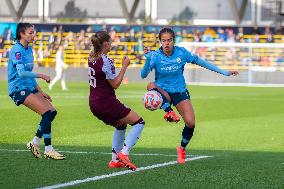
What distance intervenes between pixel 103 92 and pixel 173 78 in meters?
1.89

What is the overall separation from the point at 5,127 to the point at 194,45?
28350 millimetres

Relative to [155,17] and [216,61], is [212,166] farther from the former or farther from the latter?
[155,17]

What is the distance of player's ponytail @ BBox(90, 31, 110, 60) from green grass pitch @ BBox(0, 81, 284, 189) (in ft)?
4.97

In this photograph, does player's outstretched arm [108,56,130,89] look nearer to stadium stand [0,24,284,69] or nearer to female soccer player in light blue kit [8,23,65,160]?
female soccer player in light blue kit [8,23,65,160]

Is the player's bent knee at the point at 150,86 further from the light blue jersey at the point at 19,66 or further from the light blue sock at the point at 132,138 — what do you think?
the light blue jersey at the point at 19,66

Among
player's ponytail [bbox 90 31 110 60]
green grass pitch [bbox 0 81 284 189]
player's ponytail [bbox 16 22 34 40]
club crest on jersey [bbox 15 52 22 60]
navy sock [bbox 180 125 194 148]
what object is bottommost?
green grass pitch [bbox 0 81 284 189]

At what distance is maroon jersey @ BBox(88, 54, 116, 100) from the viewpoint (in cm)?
1248

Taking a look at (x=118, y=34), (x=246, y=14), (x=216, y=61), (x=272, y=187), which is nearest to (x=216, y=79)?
(x=216, y=61)

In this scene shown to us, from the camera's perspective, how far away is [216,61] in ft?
166

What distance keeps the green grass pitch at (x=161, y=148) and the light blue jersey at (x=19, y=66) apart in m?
1.06

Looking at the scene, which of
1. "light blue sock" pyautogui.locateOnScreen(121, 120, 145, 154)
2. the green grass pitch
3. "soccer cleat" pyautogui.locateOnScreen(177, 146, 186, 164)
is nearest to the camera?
the green grass pitch

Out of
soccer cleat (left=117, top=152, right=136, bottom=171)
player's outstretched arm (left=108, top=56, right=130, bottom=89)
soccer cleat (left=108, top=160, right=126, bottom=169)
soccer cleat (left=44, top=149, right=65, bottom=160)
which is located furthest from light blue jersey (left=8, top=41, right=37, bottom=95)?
soccer cleat (left=117, top=152, right=136, bottom=171)

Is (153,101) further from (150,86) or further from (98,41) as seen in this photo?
(98,41)

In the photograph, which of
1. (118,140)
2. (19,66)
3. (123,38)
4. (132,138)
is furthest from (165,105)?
(123,38)
